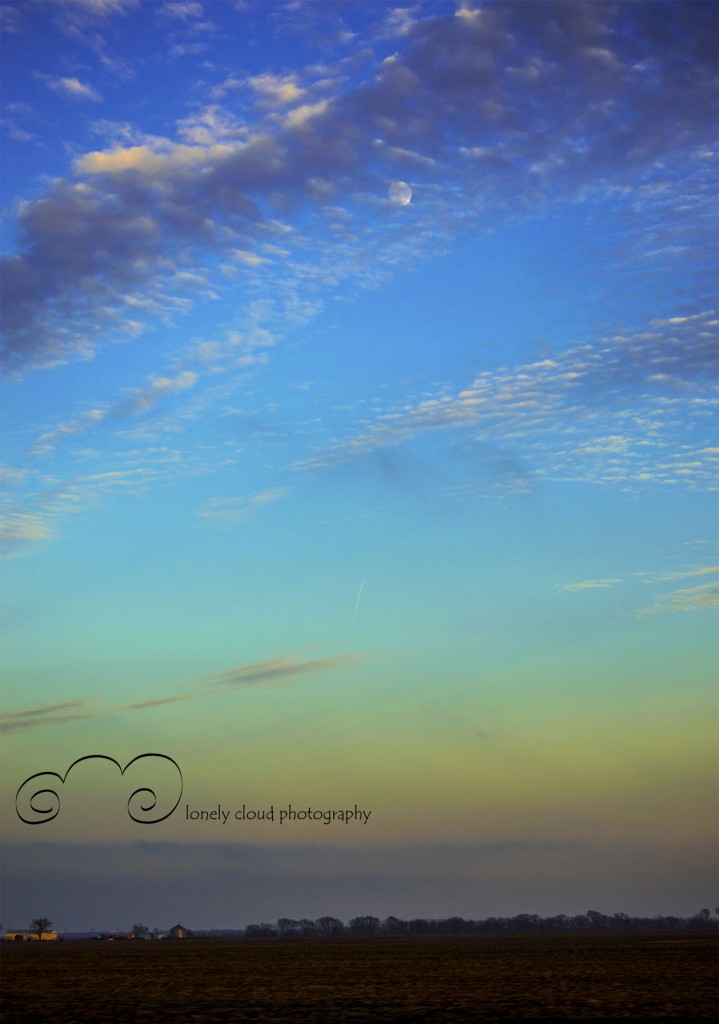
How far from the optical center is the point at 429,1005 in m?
57.6

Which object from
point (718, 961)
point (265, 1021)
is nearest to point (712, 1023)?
point (265, 1021)

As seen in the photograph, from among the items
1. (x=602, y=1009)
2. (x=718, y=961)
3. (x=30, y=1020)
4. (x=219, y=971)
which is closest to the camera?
(x=30, y=1020)

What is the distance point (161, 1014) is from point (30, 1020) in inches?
261

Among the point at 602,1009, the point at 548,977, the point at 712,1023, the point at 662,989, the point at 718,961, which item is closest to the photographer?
the point at 712,1023

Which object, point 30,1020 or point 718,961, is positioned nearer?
point 30,1020

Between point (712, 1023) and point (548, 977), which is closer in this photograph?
point (712, 1023)

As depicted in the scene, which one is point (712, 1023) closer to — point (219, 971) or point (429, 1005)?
point (429, 1005)

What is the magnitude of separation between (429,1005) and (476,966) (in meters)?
54.0

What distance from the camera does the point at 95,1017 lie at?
5212cm

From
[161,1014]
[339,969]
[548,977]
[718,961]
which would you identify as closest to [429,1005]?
[161,1014]

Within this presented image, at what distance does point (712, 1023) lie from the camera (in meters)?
47.6

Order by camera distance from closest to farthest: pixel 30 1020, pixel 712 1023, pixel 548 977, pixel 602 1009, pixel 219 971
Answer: pixel 712 1023
pixel 30 1020
pixel 602 1009
pixel 548 977
pixel 219 971

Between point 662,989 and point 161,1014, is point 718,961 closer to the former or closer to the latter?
point 662,989

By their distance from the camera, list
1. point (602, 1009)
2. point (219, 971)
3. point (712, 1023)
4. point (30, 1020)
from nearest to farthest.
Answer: point (712, 1023) → point (30, 1020) → point (602, 1009) → point (219, 971)
